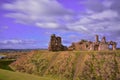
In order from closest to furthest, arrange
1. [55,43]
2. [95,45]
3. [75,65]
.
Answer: [75,65]
[95,45]
[55,43]

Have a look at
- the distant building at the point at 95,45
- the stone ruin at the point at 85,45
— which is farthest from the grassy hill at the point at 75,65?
the distant building at the point at 95,45

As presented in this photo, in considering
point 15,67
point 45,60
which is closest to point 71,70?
point 45,60

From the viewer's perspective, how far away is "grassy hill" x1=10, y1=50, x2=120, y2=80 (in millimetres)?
68438

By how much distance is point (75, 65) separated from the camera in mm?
75812

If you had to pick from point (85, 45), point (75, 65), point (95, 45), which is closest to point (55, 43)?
point (85, 45)

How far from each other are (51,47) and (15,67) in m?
19.6

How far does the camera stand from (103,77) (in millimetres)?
66875

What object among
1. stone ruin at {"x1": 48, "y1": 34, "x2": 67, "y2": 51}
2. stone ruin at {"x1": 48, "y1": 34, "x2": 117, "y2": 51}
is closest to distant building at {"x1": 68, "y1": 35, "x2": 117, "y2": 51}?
stone ruin at {"x1": 48, "y1": 34, "x2": 117, "y2": 51}

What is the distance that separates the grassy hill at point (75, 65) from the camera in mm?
68438

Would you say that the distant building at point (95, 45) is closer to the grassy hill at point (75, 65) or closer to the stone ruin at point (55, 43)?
the stone ruin at point (55, 43)

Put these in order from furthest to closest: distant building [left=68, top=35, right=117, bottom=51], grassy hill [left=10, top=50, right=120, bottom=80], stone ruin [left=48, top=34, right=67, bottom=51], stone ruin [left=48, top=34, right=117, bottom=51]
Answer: stone ruin [left=48, top=34, right=67, bottom=51]
stone ruin [left=48, top=34, right=117, bottom=51]
distant building [left=68, top=35, right=117, bottom=51]
grassy hill [left=10, top=50, right=120, bottom=80]

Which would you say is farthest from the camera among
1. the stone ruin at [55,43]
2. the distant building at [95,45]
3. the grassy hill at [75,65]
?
the stone ruin at [55,43]

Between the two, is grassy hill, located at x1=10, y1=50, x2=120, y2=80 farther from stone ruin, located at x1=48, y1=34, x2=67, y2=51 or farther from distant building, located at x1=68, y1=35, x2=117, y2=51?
distant building, located at x1=68, y1=35, x2=117, y2=51

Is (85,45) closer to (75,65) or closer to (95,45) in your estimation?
(95,45)
